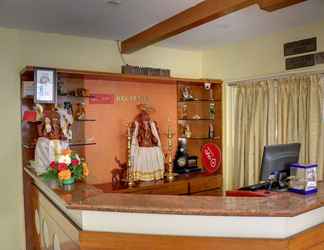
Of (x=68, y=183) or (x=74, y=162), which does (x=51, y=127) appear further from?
(x=68, y=183)

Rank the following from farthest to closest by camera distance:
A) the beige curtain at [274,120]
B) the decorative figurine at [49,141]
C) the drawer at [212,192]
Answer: the drawer at [212,192], the beige curtain at [274,120], the decorative figurine at [49,141]

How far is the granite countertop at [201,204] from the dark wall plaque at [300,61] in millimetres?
1814

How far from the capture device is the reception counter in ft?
→ 5.26

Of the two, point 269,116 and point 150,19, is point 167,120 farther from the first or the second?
point 150,19

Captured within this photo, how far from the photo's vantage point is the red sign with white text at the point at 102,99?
12.1 feet

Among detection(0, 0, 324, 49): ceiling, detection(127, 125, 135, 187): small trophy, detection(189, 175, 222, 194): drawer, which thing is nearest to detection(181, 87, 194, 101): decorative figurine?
detection(0, 0, 324, 49): ceiling

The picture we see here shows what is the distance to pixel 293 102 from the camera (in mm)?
3535

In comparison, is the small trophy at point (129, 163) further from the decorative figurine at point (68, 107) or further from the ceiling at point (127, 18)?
the ceiling at point (127, 18)

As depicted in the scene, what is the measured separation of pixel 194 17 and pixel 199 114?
2006 mm

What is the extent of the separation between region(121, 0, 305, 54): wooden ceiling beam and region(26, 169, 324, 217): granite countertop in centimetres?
132

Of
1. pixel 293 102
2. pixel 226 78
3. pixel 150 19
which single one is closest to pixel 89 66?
pixel 150 19

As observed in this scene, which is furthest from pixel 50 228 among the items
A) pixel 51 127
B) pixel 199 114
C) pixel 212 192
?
pixel 199 114

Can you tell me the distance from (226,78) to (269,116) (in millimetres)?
837

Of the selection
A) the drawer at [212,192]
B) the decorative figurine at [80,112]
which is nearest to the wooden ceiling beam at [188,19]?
the decorative figurine at [80,112]
